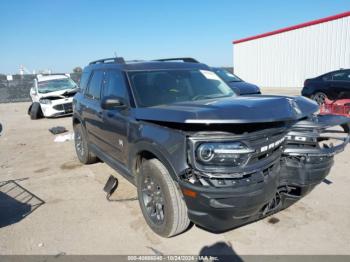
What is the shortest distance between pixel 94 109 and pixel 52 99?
363 inches

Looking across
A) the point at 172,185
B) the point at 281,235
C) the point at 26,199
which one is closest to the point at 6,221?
the point at 26,199

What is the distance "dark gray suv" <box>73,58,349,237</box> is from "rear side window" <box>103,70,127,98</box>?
3 cm

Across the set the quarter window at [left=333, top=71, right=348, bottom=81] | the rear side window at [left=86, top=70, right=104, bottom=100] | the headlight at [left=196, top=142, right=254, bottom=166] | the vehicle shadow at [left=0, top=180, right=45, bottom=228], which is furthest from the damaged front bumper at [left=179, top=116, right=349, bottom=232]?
the quarter window at [left=333, top=71, right=348, bottom=81]

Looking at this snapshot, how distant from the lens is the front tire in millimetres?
2939

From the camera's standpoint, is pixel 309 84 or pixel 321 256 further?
pixel 309 84

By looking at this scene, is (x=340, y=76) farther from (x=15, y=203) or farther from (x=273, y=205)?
(x=15, y=203)

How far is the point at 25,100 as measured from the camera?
2472 centimetres

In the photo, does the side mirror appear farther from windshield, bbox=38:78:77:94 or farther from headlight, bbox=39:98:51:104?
windshield, bbox=38:78:77:94

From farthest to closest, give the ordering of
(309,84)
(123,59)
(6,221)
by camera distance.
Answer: (309,84), (123,59), (6,221)

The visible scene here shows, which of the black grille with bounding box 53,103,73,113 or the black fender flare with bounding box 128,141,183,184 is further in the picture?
the black grille with bounding box 53,103,73,113

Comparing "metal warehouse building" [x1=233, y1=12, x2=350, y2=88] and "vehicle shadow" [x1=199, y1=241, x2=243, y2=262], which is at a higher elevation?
"metal warehouse building" [x1=233, y1=12, x2=350, y2=88]

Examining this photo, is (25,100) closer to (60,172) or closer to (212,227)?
(60,172)

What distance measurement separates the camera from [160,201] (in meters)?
3.21

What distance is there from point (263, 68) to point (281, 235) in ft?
79.3
